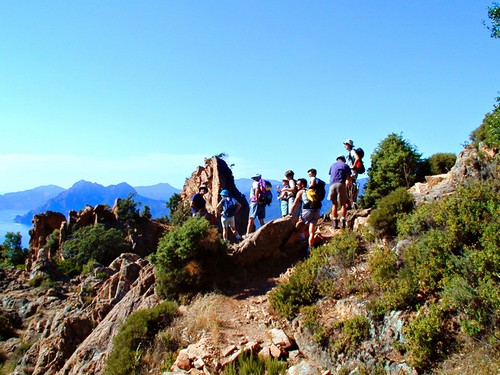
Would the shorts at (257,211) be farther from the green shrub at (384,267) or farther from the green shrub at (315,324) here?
the green shrub at (384,267)

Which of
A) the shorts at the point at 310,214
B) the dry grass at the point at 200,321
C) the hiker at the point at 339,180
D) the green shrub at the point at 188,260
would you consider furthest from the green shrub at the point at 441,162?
the dry grass at the point at 200,321

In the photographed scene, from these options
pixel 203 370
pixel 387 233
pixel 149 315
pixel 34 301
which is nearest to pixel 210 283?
pixel 149 315

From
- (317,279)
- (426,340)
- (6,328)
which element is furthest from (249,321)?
(6,328)

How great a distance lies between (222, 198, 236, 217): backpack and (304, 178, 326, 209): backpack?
3.13 metres

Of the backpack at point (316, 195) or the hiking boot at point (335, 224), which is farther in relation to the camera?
the hiking boot at point (335, 224)

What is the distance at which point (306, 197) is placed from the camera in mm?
12750

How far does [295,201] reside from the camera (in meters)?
13.7

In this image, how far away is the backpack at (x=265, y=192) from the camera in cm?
1486

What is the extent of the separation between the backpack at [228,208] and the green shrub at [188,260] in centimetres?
161

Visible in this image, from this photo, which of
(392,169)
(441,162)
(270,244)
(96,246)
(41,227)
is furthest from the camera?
(41,227)

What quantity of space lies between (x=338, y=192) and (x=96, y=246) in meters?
30.8

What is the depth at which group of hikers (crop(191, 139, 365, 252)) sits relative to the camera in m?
12.8

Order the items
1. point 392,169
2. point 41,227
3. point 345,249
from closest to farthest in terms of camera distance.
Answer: point 345,249
point 392,169
point 41,227

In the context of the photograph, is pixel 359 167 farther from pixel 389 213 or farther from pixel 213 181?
pixel 213 181
